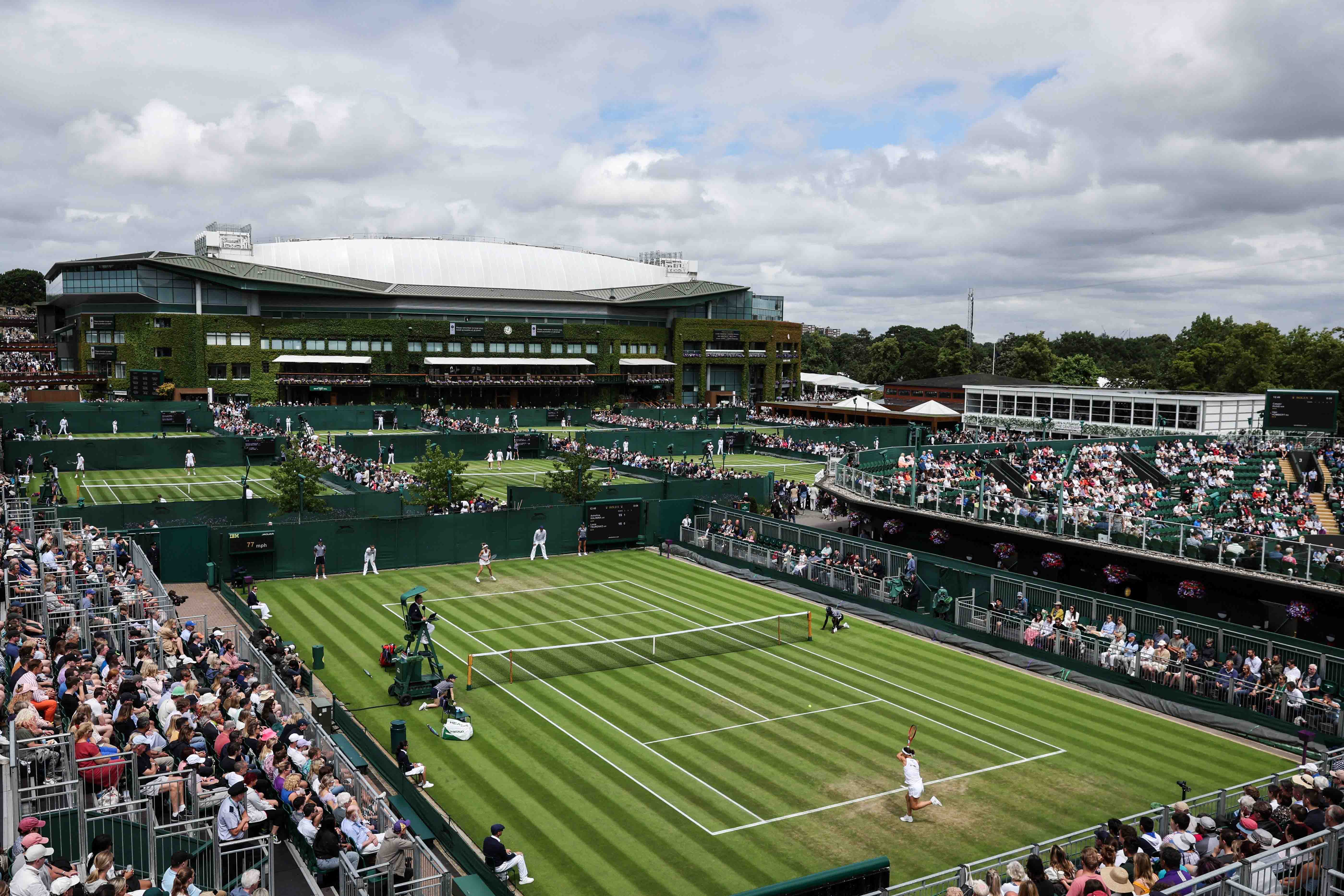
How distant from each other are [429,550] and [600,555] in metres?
7.34

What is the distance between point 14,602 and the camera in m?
20.1

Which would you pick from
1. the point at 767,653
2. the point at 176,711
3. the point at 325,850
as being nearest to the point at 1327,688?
the point at 767,653

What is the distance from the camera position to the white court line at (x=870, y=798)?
59.0 feet

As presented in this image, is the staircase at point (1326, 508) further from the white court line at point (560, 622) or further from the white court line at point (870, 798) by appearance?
the white court line at point (560, 622)

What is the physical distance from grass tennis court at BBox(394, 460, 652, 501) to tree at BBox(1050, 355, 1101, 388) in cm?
8661

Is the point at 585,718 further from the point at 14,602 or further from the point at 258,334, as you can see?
the point at 258,334

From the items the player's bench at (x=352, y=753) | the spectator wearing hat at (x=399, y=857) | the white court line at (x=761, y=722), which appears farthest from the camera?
the white court line at (x=761, y=722)

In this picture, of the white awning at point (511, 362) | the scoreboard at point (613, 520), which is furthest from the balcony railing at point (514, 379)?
the scoreboard at point (613, 520)

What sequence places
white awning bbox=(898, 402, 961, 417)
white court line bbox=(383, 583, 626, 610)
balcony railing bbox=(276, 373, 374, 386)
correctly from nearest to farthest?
1. white court line bbox=(383, 583, 626, 610)
2. white awning bbox=(898, 402, 961, 417)
3. balcony railing bbox=(276, 373, 374, 386)

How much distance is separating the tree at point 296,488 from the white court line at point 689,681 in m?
16.3

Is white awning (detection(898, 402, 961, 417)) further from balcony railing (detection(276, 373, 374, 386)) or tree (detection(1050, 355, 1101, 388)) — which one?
→ balcony railing (detection(276, 373, 374, 386))

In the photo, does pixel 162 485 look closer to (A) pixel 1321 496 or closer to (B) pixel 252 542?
(B) pixel 252 542

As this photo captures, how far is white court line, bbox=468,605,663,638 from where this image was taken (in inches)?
1216

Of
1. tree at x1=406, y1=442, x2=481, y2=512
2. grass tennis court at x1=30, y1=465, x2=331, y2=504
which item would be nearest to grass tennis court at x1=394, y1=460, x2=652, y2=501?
tree at x1=406, y1=442, x2=481, y2=512
